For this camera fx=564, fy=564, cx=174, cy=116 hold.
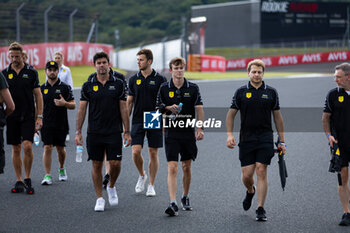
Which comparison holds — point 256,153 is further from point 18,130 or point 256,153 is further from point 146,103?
point 18,130

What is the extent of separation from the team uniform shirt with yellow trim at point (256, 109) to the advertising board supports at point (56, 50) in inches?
707

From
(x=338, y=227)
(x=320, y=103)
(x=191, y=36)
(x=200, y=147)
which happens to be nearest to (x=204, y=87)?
(x=320, y=103)

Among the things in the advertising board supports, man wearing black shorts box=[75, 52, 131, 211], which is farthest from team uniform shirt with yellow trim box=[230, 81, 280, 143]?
the advertising board supports

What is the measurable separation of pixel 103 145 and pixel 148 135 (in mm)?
1080

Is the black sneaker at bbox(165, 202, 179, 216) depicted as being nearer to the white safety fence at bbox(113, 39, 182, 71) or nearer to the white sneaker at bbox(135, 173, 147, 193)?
the white sneaker at bbox(135, 173, 147, 193)

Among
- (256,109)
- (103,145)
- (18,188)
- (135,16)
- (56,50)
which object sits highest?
(135,16)

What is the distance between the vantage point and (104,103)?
22.9 feet

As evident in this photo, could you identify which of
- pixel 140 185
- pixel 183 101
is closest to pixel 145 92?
pixel 183 101

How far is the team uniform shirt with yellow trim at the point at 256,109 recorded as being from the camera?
6621 mm

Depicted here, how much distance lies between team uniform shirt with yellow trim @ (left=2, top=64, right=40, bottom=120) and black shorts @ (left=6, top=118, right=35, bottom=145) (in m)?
0.07

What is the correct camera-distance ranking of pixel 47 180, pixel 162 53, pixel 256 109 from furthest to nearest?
pixel 162 53 < pixel 47 180 < pixel 256 109

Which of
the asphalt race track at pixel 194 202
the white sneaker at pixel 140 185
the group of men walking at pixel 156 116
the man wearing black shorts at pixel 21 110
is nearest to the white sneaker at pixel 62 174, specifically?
the asphalt race track at pixel 194 202

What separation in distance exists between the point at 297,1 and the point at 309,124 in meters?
53.1

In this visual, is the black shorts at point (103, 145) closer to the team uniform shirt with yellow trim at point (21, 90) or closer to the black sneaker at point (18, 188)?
the team uniform shirt with yellow trim at point (21, 90)
